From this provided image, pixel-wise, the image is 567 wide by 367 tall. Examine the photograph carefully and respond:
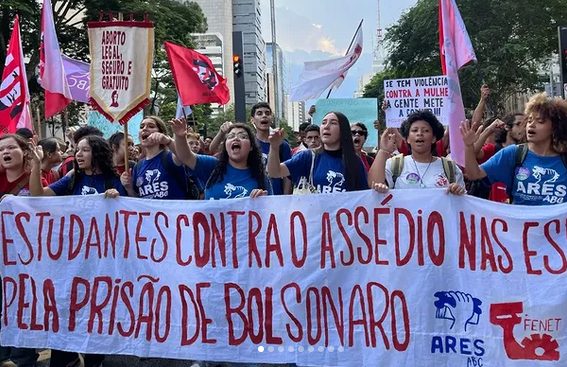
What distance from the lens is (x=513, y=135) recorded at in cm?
561

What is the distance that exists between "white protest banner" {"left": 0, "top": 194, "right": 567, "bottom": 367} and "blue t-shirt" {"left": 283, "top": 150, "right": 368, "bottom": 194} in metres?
0.38

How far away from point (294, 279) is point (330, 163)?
→ 2.95 ft

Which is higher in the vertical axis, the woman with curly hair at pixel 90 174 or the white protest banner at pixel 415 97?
the white protest banner at pixel 415 97

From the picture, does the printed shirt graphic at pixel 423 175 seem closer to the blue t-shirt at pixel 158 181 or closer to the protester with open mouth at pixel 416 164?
the protester with open mouth at pixel 416 164

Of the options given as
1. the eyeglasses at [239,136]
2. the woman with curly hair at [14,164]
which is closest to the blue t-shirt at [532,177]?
the eyeglasses at [239,136]

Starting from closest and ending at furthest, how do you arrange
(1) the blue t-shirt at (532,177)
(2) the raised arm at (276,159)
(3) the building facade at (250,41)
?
(1) the blue t-shirt at (532,177), (2) the raised arm at (276,159), (3) the building facade at (250,41)

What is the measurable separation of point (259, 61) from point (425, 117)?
133 meters

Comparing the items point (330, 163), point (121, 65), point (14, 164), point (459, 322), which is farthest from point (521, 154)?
point (14, 164)

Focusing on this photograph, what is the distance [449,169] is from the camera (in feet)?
13.7

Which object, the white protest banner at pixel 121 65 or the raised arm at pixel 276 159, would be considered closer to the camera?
the raised arm at pixel 276 159

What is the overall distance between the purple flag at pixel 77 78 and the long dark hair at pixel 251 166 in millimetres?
5272

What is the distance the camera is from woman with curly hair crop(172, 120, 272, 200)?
4352 mm

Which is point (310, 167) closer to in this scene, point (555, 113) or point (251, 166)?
point (251, 166)

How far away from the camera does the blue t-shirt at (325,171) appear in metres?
4.39
